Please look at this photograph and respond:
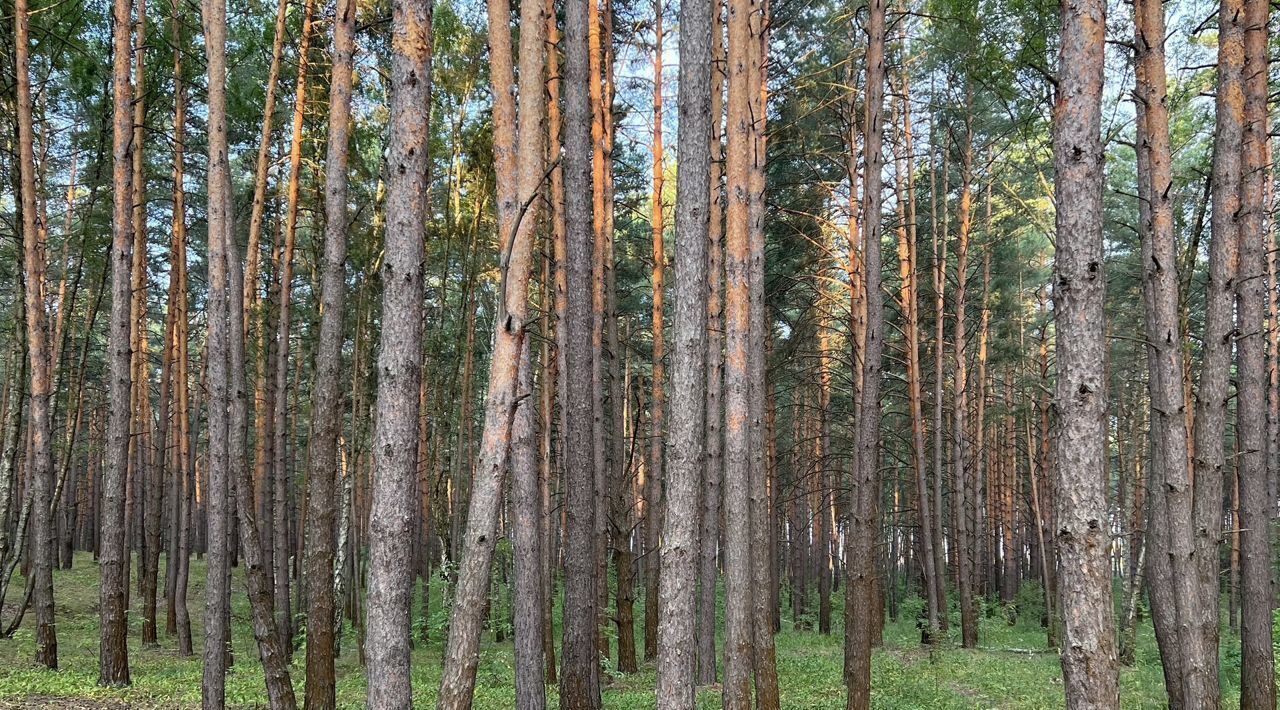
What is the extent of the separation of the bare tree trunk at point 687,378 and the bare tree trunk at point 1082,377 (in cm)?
256

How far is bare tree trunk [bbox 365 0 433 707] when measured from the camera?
197 inches

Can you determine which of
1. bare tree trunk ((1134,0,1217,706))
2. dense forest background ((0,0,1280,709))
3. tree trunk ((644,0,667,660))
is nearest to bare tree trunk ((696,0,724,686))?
dense forest background ((0,0,1280,709))

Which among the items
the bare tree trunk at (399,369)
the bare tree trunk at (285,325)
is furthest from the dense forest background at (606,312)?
the bare tree trunk at (285,325)

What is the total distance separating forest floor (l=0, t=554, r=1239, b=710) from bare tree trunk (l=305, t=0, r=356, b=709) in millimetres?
3042

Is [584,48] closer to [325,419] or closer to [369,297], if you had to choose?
[325,419]

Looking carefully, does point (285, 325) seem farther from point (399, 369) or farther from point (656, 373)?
point (656, 373)

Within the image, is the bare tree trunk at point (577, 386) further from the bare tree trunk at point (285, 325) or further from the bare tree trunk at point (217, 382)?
the bare tree trunk at point (285, 325)

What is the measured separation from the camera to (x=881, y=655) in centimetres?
1545

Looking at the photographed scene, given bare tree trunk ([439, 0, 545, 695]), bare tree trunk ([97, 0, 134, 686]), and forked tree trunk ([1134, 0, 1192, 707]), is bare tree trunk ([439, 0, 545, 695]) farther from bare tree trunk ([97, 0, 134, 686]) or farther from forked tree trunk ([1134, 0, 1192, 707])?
bare tree trunk ([97, 0, 134, 686])

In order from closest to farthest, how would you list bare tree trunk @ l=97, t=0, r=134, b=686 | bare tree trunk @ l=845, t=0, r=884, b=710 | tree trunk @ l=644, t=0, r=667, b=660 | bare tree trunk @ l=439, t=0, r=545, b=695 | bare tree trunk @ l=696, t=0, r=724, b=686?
bare tree trunk @ l=439, t=0, r=545, b=695 → bare tree trunk @ l=845, t=0, r=884, b=710 → bare tree trunk @ l=97, t=0, r=134, b=686 → bare tree trunk @ l=696, t=0, r=724, b=686 → tree trunk @ l=644, t=0, r=667, b=660

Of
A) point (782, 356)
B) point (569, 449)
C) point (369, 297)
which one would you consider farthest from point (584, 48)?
point (782, 356)

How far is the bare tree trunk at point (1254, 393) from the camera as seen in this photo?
7.66 m

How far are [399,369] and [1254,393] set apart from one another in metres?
8.66

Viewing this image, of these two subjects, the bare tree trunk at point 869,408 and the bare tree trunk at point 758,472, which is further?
the bare tree trunk at point 758,472
